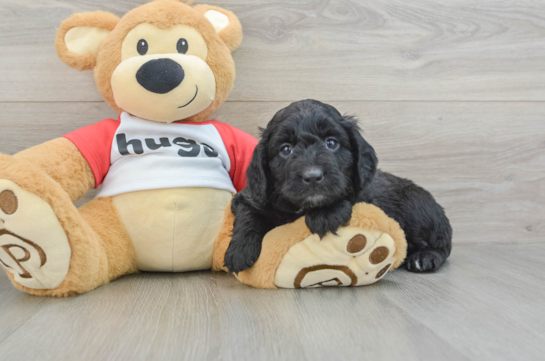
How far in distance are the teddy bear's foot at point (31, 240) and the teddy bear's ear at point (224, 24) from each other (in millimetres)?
845

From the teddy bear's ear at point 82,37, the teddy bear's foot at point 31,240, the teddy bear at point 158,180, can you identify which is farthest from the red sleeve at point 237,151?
the teddy bear's foot at point 31,240

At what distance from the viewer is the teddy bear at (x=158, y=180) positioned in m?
1.15

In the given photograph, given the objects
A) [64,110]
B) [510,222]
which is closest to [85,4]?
[64,110]

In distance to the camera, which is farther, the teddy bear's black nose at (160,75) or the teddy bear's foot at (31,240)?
the teddy bear's black nose at (160,75)

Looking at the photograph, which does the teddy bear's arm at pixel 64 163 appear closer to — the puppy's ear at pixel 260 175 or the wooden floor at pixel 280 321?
the wooden floor at pixel 280 321

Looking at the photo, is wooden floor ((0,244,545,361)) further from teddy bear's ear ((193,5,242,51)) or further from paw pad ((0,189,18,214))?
teddy bear's ear ((193,5,242,51))

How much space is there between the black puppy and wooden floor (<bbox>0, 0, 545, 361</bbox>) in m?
0.20

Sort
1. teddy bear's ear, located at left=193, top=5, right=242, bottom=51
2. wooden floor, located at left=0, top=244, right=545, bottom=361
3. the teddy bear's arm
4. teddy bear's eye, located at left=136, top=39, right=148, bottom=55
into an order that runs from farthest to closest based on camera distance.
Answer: teddy bear's ear, located at left=193, top=5, right=242, bottom=51 < teddy bear's eye, located at left=136, top=39, right=148, bottom=55 < the teddy bear's arm < wooden floor, located at left=0, top=244, right=545, bottom=361

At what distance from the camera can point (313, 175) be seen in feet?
3.46

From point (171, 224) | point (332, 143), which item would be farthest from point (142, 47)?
point (332, 143)

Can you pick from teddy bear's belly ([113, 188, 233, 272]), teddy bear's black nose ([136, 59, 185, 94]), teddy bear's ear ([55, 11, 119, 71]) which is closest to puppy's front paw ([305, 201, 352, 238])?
teddy bear's belly ([113, 188, 233, 272])

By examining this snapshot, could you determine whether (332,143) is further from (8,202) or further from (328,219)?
(8,202)

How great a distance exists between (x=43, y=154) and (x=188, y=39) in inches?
23.3

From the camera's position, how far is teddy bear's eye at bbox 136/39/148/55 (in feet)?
4.44
